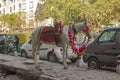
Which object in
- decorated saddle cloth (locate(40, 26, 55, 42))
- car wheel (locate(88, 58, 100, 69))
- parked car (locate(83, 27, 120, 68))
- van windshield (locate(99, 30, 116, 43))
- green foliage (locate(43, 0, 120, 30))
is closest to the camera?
decorated saddle cloth (locate(40, 26, 55, 42))

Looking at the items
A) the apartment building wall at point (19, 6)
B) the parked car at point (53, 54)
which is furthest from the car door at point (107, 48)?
the apartment building wall at point (19, 6)

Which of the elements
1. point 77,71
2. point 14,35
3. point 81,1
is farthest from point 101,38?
point 81,1

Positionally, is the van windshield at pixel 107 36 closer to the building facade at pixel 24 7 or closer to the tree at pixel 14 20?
the tree at pixel 14 20

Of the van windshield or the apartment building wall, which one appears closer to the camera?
the van windshield

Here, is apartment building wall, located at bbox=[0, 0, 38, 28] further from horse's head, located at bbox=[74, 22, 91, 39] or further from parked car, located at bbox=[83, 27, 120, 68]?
horse's head, located at bbox=[74, 22, 91, 39]

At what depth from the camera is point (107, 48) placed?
12.7m

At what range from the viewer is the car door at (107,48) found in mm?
12520

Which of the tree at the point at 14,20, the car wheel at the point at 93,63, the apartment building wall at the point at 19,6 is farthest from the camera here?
the apartment building wall at the point at 19,6

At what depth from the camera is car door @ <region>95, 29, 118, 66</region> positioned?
41.1 feet

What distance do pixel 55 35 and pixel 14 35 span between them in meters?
13.0

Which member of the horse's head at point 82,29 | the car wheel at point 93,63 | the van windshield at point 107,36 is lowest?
the car wheel at point 93,63

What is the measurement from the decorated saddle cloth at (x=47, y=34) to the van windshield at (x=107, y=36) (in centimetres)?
228

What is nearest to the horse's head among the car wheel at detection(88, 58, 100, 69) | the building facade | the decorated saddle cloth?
the decorated saddle cloth

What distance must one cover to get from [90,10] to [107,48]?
3040 cm
